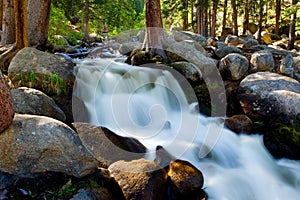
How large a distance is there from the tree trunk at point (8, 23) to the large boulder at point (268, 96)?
7.67 m

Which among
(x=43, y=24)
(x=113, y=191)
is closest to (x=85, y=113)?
(x=113, y=191)

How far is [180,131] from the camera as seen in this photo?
6152 millimetres

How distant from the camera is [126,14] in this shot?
24.6 meters

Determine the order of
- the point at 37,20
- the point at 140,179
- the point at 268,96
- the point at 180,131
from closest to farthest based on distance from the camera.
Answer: the point at 140,179, the point at 180,131, the point at 268,96, the point at 37,20

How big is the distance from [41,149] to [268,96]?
5300 millimetres

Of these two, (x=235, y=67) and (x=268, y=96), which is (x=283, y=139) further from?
(x=235, y=67)

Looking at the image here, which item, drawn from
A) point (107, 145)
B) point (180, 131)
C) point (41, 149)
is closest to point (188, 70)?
point (180, 131)

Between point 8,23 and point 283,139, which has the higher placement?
point 8,23

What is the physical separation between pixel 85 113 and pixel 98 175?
233 cm

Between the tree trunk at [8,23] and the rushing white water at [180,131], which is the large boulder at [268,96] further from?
the tree trunk at [8,23]

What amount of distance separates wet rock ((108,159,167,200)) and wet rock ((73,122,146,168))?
305 mm

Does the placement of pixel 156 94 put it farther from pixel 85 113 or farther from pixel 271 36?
pixel 271 36

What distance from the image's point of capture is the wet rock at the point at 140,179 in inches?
145

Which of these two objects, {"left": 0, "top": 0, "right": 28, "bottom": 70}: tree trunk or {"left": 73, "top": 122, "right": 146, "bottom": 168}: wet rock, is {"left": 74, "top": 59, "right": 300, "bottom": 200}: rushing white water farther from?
{"left": 0, "top": 0, "right": 28, "bottom": 70}: tree trunk
